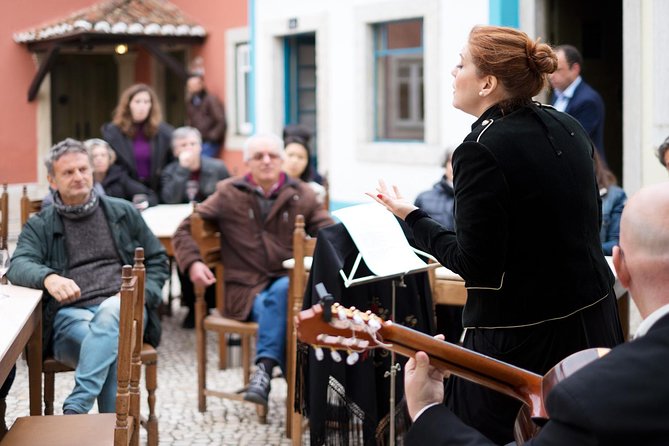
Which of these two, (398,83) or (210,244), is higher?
(398,83)

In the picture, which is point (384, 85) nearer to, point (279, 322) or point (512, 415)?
point (279, 322)

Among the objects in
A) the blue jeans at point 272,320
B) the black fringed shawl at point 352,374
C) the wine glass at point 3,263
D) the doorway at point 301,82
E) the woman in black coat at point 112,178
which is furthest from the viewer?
the doorway at point 301,82

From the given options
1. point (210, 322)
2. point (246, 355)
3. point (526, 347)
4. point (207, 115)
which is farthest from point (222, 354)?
point (207, 115)

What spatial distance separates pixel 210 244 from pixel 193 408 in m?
0.86

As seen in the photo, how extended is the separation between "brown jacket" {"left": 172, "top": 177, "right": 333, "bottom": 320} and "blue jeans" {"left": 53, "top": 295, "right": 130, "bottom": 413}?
3.28 feet

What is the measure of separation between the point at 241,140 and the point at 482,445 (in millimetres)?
Result: 14454

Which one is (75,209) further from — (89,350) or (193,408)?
(193,408)

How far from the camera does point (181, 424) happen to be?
566 cm

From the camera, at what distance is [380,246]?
3773 mm

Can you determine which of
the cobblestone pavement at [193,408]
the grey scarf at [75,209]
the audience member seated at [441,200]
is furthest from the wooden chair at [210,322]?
the audience member seated at [441,200]

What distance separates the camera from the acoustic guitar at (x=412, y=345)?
7.54ft

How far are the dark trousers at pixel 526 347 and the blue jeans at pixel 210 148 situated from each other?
44.5 feet

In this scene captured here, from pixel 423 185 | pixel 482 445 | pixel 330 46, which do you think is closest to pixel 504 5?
pixel 423 185

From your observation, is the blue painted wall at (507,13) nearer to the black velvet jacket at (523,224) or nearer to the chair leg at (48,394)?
the chair leg at (48,394)
